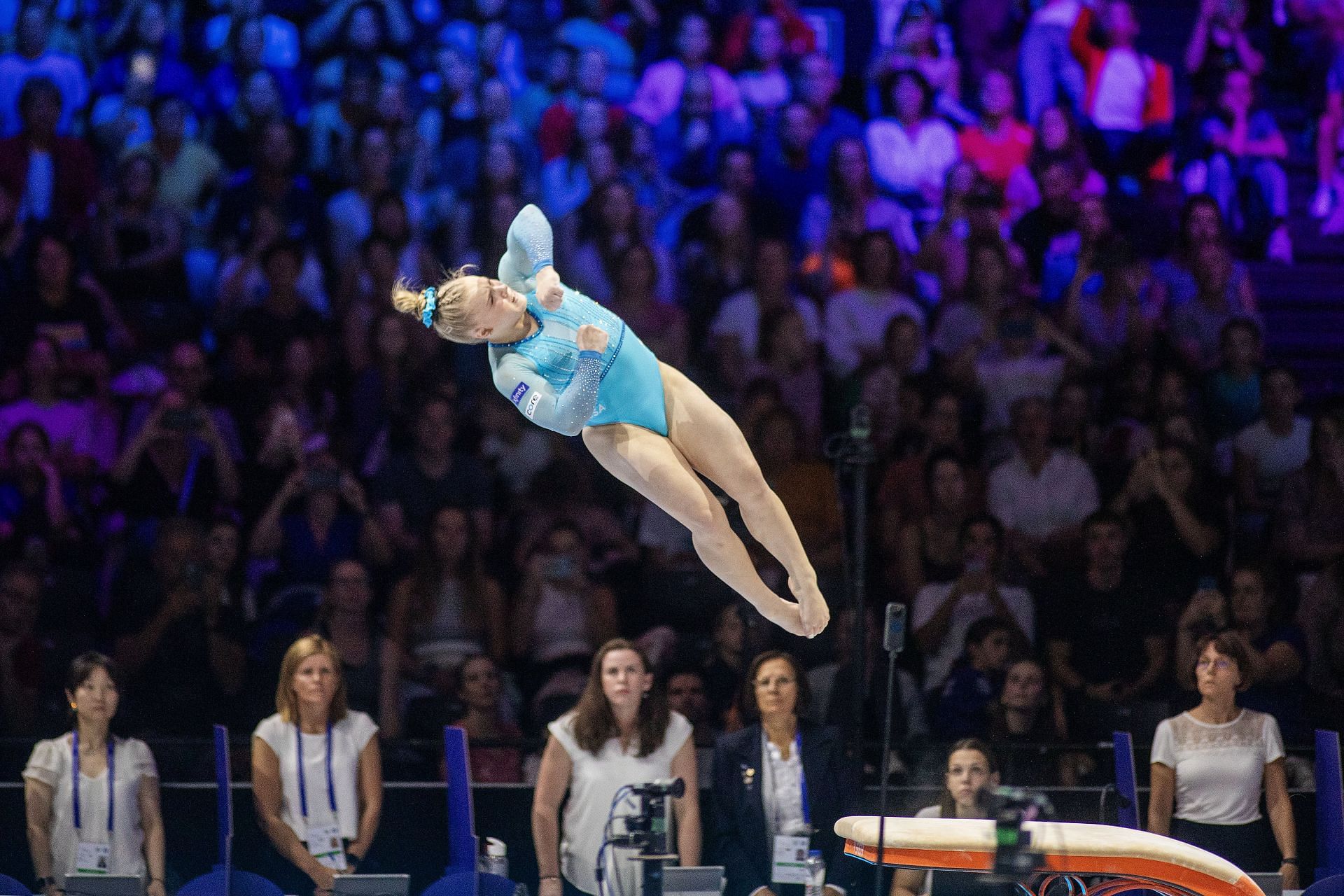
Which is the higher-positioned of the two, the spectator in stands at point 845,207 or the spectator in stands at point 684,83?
the spectator in stands at point 684,83

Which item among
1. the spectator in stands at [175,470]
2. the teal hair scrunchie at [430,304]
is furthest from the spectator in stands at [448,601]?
the teal hair scrunchie at [430,304]

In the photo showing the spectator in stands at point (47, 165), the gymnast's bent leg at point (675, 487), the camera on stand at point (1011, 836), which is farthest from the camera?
the spectator in stands at point (47, 165)

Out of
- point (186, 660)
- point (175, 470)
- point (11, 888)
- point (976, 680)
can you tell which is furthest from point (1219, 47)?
point (11, 888)

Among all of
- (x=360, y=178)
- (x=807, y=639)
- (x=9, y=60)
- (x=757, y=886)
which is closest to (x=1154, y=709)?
(x=807, y=639)

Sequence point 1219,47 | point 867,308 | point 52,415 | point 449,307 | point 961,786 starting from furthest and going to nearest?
point 1219,47
point 867,308
point 52,415
point 961,786
point 449,307

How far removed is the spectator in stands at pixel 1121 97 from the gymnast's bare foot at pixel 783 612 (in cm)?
484

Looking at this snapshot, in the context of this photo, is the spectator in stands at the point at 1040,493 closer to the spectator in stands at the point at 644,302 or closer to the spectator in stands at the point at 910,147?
the spectator in stands at the point at 644,302

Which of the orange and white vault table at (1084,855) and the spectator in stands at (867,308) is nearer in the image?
the orange and white vault table at (1084,855)

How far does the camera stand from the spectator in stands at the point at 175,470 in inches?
279

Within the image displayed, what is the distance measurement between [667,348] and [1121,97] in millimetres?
3190

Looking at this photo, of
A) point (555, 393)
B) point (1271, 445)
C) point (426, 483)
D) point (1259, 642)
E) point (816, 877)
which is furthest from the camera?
point (1271, 445)

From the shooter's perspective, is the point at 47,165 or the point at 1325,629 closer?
the point at 1325,629

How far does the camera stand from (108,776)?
5.79 metres

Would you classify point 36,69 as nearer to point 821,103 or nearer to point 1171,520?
point 821,103
